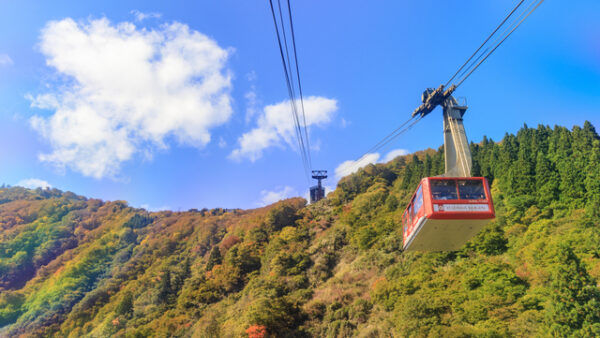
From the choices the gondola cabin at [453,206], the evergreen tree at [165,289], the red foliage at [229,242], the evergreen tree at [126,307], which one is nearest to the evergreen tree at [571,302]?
the gondola cabin at [453,206]

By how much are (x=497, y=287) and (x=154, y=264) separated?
6473cm

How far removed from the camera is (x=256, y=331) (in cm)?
3148

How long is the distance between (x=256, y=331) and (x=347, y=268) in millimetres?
16833

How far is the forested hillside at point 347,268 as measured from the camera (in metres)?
26.4

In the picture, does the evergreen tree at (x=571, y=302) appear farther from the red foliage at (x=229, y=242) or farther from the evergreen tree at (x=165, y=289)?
the red foliage at (x=229, y=242)

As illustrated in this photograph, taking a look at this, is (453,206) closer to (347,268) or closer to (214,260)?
(347,268)

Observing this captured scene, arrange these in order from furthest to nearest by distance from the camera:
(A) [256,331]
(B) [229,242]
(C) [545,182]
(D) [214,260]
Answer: (B) [229,242] → (D) [214,260] → (C) [545,182] → (A) [256,331]

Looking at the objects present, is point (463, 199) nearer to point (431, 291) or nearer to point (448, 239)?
point (448, 239)

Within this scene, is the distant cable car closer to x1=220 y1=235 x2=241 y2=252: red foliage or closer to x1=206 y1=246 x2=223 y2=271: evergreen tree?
x1=206 y1=246 x2=223 y2=271: evergreen tree

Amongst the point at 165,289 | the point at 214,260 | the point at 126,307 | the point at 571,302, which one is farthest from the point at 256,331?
the point at 126,307

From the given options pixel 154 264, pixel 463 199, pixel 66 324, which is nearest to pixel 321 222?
pixel 154 264

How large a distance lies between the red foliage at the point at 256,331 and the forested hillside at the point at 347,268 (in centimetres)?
25

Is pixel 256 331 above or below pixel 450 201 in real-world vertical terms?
below

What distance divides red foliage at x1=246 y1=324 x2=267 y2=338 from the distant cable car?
19.2m
